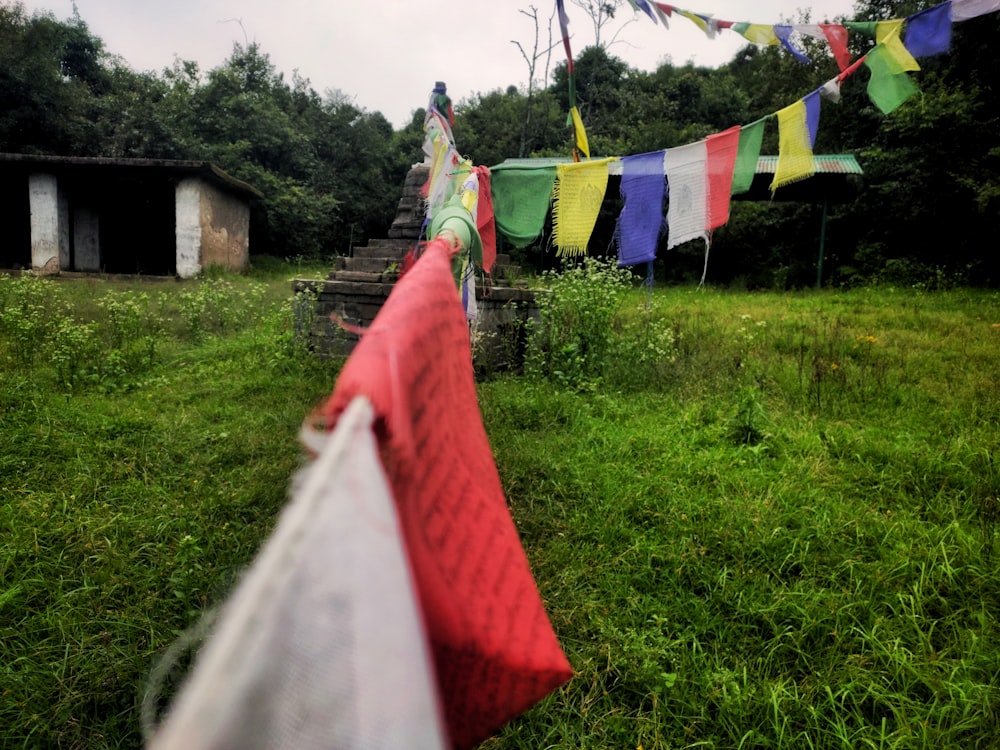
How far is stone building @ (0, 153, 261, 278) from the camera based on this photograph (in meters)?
12.6

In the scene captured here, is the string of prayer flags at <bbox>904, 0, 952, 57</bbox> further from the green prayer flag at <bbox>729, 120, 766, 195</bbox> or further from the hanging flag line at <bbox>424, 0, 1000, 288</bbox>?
the green prayer flag at <bbox>729, 120, 766, 195</bbox>

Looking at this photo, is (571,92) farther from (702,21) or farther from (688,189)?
(688,189)

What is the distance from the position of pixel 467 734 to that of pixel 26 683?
1967 millimetres

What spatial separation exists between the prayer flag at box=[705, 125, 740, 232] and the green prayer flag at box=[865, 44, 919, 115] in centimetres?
101

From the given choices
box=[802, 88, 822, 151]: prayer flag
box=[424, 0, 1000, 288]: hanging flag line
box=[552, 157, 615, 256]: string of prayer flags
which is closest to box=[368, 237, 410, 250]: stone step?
box=[424, 0, 1000, 288]: hanging flag line

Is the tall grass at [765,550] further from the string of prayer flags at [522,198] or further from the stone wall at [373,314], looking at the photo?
the string of prayer flags at [522,198]

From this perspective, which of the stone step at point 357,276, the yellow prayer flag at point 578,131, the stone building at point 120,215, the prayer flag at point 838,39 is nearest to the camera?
the prayer flag at point 838,39

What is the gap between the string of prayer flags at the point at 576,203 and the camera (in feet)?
12.3

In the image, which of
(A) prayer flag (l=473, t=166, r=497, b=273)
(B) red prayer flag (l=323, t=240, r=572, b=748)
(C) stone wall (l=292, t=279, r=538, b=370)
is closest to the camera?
(B) red prayer flag (l=323, t=240, r=572, b=748)

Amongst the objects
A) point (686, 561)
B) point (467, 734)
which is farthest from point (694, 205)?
point (467, 734)

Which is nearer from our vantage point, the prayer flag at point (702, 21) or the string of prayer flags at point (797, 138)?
the string of prayer flags at point (797, 138)

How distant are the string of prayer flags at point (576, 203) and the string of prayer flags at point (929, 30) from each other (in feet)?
6.89

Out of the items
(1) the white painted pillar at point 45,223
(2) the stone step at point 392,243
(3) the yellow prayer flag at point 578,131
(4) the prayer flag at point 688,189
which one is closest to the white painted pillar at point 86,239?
(1) the white painted pillar at point 45,223

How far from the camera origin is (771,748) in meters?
1.82
